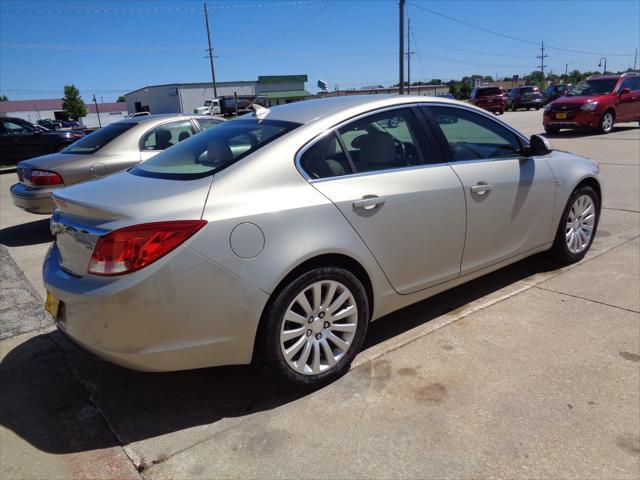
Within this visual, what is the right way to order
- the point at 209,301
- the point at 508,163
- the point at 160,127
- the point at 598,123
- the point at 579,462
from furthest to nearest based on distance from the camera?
1. the point at 598,123
2. the point at 160,127
3. the point at 508,163
4. the point at 209,301
5. the point at 579,462

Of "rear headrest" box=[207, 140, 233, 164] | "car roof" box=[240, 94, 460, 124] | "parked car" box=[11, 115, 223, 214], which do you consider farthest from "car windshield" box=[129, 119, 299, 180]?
"parked car" box=[11, 115, 223, 214]

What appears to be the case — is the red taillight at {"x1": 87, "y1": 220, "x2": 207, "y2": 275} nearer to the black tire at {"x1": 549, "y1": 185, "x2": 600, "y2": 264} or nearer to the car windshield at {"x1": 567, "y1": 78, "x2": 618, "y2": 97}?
the black tire at {"x1": 549, "y1": 185, "x2": 600, "y2": 264}

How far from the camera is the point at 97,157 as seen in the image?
649cm

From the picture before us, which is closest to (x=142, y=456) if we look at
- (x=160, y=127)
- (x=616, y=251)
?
(x=616, y=251)

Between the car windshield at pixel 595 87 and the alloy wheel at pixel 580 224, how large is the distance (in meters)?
14.1

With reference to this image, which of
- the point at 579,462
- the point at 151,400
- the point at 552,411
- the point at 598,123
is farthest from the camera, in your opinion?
the point at 598,123

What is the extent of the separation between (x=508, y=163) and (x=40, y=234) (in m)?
6.24

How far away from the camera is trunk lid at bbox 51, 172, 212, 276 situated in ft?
7.88

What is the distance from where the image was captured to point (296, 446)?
2428mm

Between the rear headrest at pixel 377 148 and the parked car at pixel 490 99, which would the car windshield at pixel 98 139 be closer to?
the rear headrest at pixel 377 148

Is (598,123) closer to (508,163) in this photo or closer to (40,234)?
(508,163)

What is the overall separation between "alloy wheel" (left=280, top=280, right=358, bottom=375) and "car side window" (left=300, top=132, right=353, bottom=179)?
625 millimetres

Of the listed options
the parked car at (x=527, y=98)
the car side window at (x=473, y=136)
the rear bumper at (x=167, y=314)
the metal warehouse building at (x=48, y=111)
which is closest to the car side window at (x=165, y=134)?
the car side window at (x=473, y=136)

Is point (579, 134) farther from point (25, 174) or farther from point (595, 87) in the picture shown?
point (25, 174)
